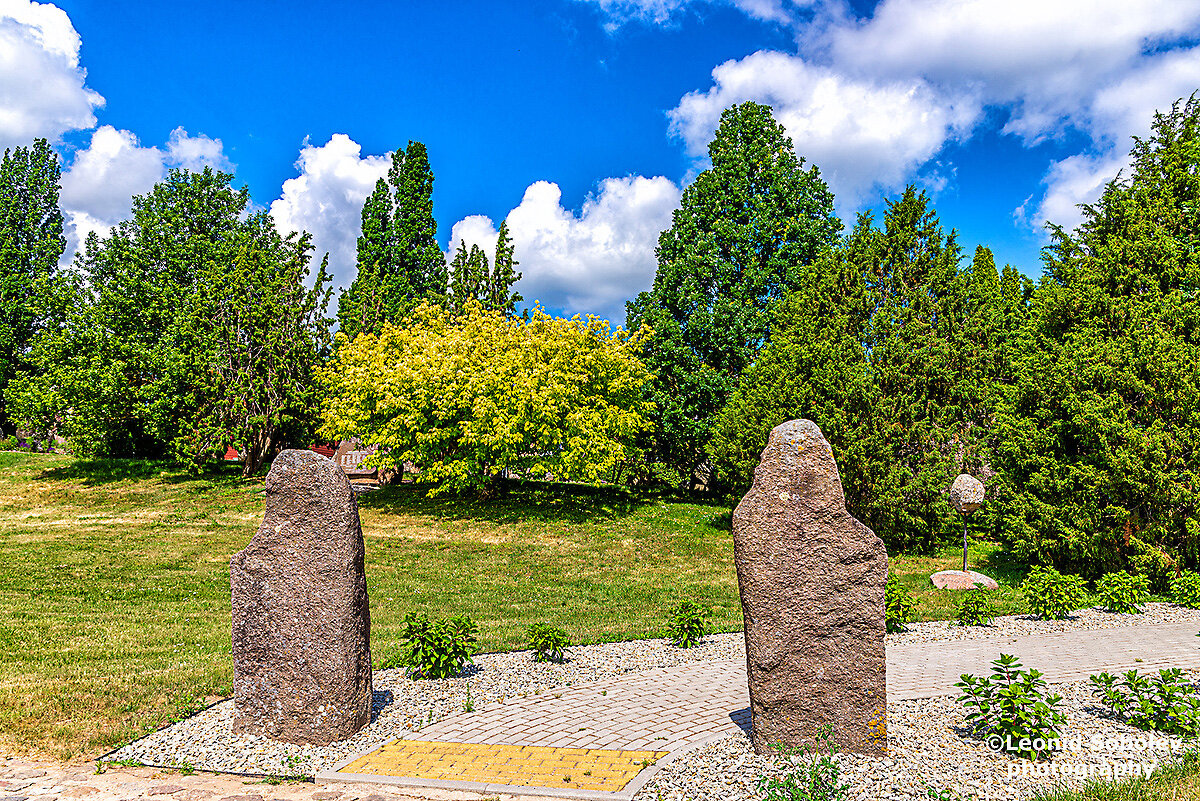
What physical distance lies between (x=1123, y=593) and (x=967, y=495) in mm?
4556

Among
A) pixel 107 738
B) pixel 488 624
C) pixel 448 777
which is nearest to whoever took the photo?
pixel 448 777

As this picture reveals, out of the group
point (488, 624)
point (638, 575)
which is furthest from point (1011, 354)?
point (488, 624)

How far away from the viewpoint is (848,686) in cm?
539

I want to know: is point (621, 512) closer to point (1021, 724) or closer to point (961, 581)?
point (961, 581)

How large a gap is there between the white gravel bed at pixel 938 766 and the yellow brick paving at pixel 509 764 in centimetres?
36

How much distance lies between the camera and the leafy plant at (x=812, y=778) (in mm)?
4648

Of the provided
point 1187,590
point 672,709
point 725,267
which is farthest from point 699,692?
point 725,267

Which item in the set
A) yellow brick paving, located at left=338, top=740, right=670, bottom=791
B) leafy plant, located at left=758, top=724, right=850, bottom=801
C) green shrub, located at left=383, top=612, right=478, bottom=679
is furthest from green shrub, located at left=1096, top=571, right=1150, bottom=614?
green shrub, located at left=383, top=612, right=478, bottom=679

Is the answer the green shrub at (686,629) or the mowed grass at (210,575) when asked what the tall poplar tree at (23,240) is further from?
the green shrub at (686,629)

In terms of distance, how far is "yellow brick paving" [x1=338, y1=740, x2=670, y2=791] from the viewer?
519cm

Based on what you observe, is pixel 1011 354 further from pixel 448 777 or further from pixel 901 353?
pixel 448 777

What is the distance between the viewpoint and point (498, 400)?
22.0 meters

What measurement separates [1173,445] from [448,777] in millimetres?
13600

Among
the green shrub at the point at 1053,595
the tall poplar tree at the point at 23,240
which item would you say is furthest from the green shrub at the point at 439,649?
the tall poplar tree at the point at 23,240
